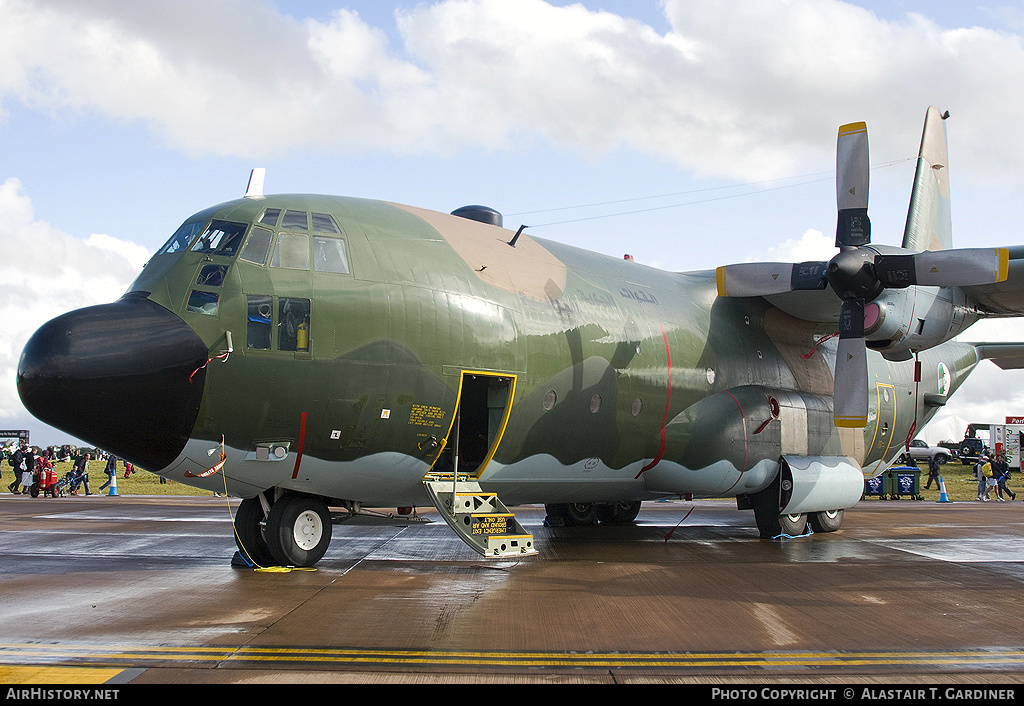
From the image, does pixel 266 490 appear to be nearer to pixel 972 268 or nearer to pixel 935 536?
pixel 972 268

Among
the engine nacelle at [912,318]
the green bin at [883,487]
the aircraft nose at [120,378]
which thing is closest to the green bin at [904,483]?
the green bin at [883,487]

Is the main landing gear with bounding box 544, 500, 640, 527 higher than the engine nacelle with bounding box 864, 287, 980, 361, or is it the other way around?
the engine nacelle with bounding box 864, 287, 980, 361

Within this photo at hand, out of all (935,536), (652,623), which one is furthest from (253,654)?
(935,536)

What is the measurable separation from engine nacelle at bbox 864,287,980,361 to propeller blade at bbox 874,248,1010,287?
1.73ft

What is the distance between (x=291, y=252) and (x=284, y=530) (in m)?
3.58

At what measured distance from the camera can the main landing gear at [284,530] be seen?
411 inches

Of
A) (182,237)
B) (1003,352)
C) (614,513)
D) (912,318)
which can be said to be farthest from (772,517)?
→ (182,237)

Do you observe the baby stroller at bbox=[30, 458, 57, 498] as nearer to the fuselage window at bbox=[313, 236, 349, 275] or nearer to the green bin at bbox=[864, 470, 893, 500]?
the fuselage window at bbox=[313, 236, 349, 275]

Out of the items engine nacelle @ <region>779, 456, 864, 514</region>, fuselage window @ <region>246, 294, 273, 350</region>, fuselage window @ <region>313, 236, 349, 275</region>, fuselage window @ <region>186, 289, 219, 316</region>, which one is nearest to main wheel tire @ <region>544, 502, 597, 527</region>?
engine nacelle @ <region>779, 456, 864, 514</region>

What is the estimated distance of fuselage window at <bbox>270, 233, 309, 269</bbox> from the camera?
10.2m

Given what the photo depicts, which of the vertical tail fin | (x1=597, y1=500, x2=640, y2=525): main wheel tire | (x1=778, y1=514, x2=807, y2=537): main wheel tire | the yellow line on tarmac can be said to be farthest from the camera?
(x1=597, y1=500, x2=640, y2=525): main wheel tire

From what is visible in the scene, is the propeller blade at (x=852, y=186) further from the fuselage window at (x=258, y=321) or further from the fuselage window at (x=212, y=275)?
the fuselage window at (x=212, y=275)

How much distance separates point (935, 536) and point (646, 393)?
778cm

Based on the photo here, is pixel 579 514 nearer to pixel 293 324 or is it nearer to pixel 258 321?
pixel 293 324
